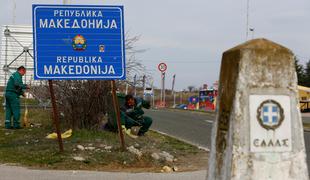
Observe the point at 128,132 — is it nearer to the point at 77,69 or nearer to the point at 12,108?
the point at 77,69

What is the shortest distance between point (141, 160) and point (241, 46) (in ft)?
17.7

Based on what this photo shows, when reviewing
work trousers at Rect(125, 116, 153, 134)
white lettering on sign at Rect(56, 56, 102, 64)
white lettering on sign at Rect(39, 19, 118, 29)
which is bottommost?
work trousers at Rect(125, 116, 153, 134)

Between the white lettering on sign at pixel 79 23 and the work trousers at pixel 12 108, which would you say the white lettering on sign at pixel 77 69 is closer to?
the white lettering on sign at pixel 79 23

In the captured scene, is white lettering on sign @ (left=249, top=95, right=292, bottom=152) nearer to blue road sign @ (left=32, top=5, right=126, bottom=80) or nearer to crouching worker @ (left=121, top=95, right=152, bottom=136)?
blue road sign @ (left=32, top=5, right=126, bottom=80)

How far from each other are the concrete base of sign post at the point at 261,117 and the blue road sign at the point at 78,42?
239 inches

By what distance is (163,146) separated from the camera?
1137cm

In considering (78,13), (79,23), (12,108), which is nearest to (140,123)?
(12,108)

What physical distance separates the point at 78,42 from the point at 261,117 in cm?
639

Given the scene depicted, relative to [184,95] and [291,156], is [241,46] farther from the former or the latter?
[184,95]

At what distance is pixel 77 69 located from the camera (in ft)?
31.8

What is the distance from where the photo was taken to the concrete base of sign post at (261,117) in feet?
12.4

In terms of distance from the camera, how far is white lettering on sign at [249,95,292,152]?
379cm

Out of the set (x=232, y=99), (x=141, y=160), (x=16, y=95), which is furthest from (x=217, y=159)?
(x=16, y=95)

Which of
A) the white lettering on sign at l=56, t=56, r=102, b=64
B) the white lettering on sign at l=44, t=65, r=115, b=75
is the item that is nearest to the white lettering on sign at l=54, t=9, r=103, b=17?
the white lettering on sign at l=56, t=56, r=102, b=64
